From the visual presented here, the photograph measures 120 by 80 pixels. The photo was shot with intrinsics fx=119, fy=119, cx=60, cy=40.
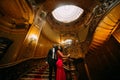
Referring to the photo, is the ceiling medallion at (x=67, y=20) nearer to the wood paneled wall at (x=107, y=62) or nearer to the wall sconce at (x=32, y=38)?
the wall sconce at (x=32, y=38)

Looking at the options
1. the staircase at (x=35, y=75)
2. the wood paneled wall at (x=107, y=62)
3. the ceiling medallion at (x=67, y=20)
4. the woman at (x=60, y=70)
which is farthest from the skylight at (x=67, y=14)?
the woman at (x=60, y=70)

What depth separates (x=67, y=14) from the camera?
56.7ft

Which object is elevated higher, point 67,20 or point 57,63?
point 67,20

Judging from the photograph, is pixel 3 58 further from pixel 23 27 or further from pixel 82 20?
pixel 82 20

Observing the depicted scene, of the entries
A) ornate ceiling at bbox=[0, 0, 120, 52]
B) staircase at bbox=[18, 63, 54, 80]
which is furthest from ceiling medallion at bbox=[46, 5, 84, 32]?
staircase at bbox=[18, 63, 54, 80]

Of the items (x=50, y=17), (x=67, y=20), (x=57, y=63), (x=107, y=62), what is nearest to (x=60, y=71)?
(x=57, y=63)

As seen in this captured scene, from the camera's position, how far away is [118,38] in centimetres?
673

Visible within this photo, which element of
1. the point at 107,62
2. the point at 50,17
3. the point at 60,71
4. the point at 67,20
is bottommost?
the point at 60,71

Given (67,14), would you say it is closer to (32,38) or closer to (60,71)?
(32,38)

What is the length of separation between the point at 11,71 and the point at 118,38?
5745 mm

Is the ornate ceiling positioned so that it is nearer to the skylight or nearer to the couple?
the skylight

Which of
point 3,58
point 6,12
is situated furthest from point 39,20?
point 3,58

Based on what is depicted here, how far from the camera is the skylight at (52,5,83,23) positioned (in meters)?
15.7

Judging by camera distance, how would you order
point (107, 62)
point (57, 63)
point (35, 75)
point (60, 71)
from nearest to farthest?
1. point (60, 71)
2. point (57, 63)
3. point (35, 75)
4. point (107, 62)
